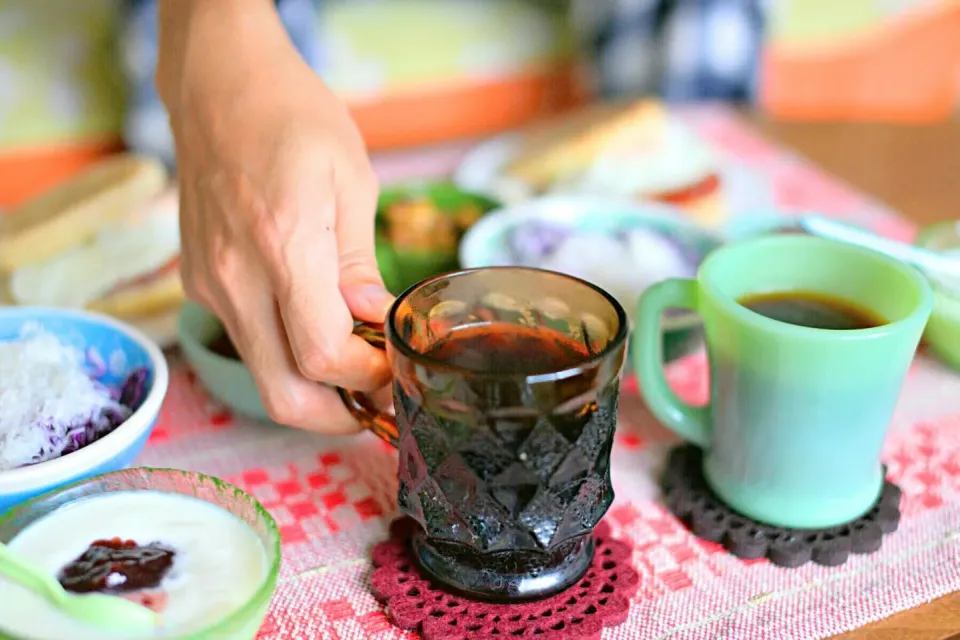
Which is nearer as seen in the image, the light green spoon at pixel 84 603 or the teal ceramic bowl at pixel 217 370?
the light green spoon at pixel 84 603

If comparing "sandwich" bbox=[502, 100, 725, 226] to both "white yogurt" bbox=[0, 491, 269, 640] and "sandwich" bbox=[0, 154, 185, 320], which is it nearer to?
"sandwich" bbox=[0, 154, 185, 320]

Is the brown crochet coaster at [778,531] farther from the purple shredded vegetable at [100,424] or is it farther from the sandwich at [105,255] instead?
the sandwich at [105,255]

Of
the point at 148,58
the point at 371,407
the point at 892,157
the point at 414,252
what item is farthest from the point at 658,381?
the point at 148,58

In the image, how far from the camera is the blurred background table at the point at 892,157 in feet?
3.57

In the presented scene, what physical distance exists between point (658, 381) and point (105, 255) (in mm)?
518

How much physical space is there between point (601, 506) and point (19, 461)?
0.35 m

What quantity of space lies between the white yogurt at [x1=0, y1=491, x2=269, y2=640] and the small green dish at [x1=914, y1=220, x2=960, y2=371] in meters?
0.52

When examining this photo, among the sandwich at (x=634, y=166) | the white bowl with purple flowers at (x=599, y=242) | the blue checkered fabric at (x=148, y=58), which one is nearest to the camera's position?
the white bowl with purple flowers at (x=599, y=242)

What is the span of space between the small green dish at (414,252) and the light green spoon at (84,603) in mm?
393

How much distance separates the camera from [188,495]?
54 centimetres

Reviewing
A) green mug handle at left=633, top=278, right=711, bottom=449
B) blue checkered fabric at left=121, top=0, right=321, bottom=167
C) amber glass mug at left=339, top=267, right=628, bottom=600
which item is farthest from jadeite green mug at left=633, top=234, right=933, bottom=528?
blue checkered fabric at left=121, top=0, right=321, bottom=167

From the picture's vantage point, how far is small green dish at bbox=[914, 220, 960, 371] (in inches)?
28.8

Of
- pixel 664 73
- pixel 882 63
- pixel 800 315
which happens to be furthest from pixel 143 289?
pixel 882 63

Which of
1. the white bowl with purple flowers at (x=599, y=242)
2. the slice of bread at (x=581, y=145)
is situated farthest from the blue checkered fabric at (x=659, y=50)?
the white bowl with purple flowers at (x=599, y=242)
